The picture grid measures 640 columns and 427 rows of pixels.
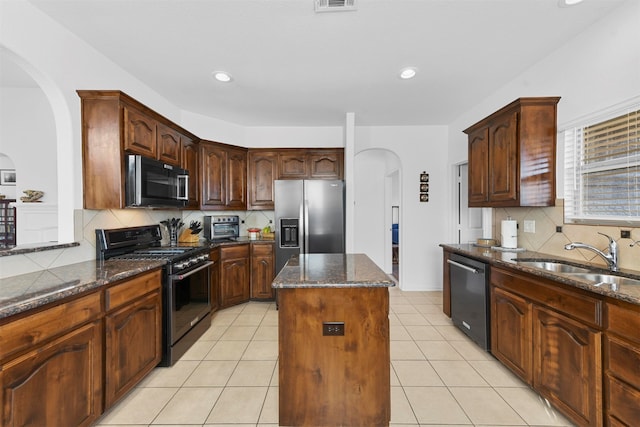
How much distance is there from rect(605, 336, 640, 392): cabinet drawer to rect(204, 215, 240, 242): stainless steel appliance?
3706mm

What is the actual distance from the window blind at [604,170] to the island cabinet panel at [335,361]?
1796 millimetres

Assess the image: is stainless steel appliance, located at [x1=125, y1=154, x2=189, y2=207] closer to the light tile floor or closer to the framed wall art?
the light tile floor

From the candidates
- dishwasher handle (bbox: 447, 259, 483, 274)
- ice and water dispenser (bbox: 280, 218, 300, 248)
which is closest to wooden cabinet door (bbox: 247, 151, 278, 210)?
ice and water dispenser (bbox: 280, 218, 300, 248)

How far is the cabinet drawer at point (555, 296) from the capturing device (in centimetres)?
140

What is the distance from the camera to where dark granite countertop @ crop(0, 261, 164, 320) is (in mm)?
1175

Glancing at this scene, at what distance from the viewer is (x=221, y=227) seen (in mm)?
3762

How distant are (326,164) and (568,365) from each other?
10.4 ft

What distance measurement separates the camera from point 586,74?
2006 millimetres

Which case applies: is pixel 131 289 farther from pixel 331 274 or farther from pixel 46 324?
pixel 331 274

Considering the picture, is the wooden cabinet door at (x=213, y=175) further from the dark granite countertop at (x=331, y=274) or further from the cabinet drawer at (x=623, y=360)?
the cabinet drawer at (x=623, y=360)

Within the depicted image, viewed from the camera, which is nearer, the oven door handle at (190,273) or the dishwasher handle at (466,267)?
the oven door handle at (190,273)

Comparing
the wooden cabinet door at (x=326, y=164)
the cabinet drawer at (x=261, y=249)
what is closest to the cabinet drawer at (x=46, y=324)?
the cabinet drawer at (x=261, y=249)

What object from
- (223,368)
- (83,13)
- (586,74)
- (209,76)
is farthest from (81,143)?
(586,74)

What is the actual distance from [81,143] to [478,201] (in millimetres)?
3707
